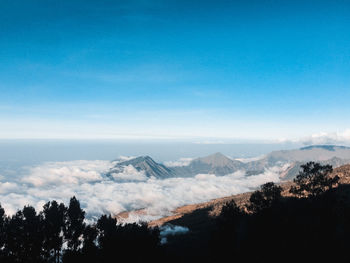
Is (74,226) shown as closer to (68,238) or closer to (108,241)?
(68,238)

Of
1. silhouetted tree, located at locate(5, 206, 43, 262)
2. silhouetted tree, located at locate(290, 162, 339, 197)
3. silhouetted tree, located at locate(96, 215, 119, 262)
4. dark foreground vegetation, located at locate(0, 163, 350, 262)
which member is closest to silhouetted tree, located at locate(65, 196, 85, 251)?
dark foreground vegetation, located at locate(0, 163, 350, 262)

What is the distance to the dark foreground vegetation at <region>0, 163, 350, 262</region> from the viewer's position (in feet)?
163

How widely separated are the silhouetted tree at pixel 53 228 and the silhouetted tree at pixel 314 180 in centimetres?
7523

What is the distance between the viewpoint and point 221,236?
188 ft

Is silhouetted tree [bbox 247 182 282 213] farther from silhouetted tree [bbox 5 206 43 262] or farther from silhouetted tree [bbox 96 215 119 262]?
silhouetted tree [bbox 5 206 43 262]

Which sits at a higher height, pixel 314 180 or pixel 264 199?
pixel 314 180

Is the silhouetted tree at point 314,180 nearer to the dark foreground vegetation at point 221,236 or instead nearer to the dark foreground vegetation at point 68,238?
the dark foreground vegetation at point 221,236

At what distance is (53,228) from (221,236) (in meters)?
49.5

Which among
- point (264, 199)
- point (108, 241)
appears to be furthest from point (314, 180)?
point (108, 241)

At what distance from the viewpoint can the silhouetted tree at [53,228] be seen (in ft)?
213

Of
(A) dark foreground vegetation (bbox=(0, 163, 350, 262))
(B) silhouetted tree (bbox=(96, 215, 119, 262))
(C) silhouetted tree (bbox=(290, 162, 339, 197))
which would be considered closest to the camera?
(B) silhouetted tree (bbox=(96, 215, 119, 262))

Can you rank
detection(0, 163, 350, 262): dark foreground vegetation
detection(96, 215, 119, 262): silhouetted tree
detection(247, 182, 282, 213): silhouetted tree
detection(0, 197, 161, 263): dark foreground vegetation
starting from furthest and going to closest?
detection(247, 182, 282, 213): silhouetted tree, detection(0, 163, 350, 262): dark foreground vegetation, detection(96, 215, 119, 262): silhouetted tree, detection(0, 197, 161, 263): dark foreground vegetation

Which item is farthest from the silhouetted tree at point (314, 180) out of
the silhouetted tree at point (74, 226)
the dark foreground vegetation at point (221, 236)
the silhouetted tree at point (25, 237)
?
the silhouetted tree at point (25, 237)

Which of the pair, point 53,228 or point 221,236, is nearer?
point 221,236
